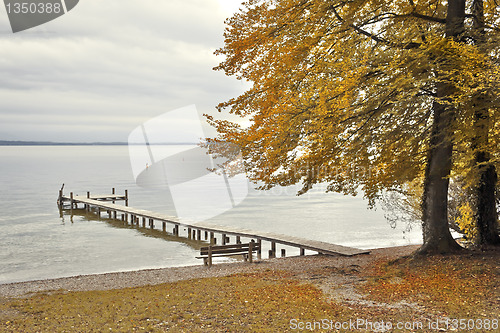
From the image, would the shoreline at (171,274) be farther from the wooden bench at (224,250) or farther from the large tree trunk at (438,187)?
the large tree trunk at (438,187)

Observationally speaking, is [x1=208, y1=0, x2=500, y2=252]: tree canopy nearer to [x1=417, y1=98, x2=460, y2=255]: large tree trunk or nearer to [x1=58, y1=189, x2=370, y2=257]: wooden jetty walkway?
[x1=417, y1=98, x2=460, y2=255]: large tree trunk

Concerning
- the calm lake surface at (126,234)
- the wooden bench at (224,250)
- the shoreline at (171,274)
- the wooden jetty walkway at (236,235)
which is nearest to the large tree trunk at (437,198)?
the shoreline at (171,274)

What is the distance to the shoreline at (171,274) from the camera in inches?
622

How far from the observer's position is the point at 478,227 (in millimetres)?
14539

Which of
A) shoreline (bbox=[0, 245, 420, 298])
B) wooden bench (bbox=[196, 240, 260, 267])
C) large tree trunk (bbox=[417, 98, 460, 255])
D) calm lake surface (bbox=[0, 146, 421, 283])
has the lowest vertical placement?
calm lake surface (bbox=[0, 146, 421, 283])

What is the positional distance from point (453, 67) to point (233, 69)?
6.59 meters

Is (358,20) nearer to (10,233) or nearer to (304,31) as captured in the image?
(304,31)

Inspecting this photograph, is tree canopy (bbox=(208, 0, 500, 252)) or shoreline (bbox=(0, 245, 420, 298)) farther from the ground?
tree canopy (bbox=(208, 0, 500, 252))

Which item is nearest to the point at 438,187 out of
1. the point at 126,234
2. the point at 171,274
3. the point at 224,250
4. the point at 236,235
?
the point at 224,250

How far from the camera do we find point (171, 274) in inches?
702

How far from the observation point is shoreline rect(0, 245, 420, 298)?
15.8 meters

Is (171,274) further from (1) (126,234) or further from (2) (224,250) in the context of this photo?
(1) (126,234)

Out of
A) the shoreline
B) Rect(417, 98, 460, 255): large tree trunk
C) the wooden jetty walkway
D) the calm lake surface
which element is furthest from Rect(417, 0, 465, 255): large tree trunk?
the calm lake surface

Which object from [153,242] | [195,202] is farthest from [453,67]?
[195,202]
